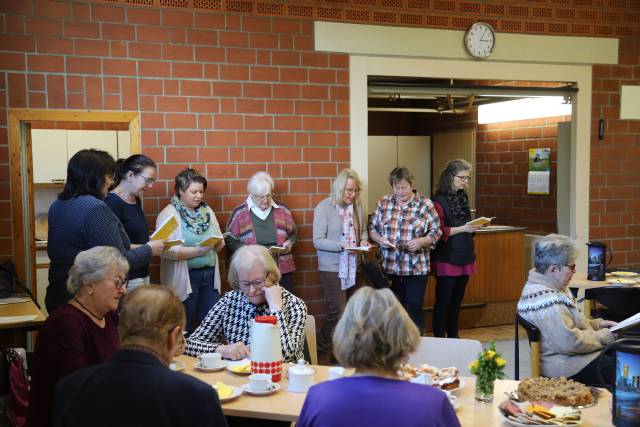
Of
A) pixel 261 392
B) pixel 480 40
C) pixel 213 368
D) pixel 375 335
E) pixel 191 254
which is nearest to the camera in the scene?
pixel 375 335

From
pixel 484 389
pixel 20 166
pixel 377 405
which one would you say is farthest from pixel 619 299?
pixel 20 166

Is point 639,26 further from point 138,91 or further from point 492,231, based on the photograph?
point 138,91

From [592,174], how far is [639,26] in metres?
1.58

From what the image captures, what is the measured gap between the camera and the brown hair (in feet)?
6.24

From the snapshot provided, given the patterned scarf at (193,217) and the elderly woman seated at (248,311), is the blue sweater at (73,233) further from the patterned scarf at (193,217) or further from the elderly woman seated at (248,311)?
the patterned scarf at (193,217)

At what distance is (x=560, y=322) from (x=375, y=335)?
1663 millimetres

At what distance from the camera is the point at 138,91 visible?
5121 millimetres

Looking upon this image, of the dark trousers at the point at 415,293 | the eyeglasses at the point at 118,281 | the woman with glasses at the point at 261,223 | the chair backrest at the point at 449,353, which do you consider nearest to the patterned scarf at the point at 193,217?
the woman with glasses at the point at 261,223

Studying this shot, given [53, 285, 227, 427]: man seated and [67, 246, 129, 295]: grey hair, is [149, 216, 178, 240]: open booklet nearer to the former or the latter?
[67, 246, 129, 295]: grey hair

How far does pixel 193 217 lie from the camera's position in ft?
16.0

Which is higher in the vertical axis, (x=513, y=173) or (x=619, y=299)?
(x=513, y=173)

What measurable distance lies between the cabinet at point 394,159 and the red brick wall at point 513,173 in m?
1.07

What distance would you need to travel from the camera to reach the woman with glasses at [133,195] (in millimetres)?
4441

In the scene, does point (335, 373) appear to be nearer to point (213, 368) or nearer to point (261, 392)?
point (261, 392)
